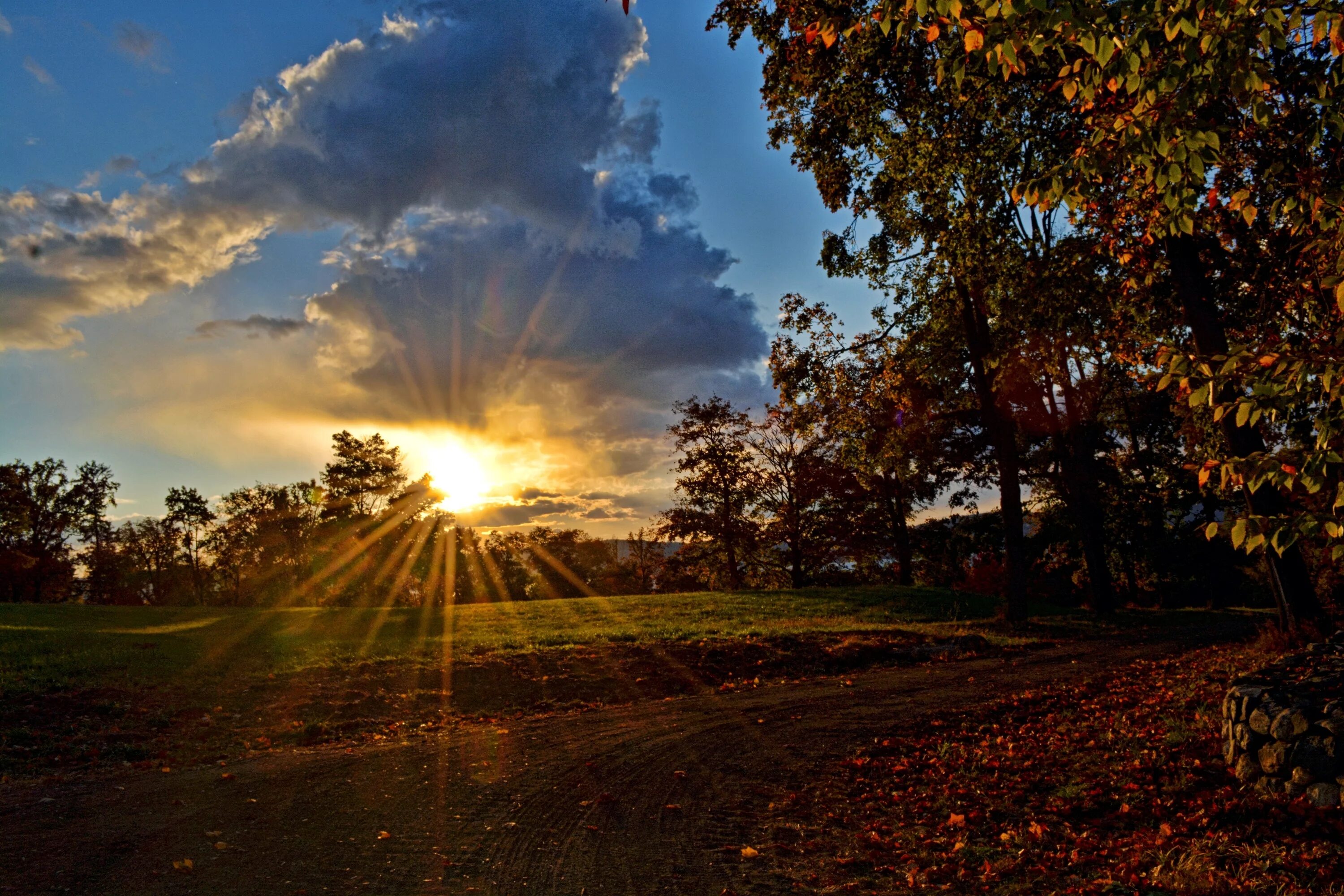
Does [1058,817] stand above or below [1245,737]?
below

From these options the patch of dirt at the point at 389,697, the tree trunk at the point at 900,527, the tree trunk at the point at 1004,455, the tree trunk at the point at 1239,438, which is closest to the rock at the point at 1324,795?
the tree trunk at the point at 1239,438

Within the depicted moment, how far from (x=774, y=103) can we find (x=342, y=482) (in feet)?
163

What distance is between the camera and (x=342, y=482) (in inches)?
2229

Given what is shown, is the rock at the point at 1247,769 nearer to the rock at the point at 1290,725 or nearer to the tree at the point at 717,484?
the rock at the point at 1290,725

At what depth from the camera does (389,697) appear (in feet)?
40.3

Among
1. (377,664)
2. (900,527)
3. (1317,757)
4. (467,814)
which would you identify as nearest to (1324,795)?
(1317,757)

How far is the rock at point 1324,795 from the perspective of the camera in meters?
5.71

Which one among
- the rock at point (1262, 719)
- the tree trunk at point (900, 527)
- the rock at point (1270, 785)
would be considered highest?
the tree trunk at point (900, 527)

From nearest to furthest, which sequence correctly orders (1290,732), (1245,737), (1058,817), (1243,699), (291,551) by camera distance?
(1290,732), (1058,817), (1245,737), (1243,699), (291,551)

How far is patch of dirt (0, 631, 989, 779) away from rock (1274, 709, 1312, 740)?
8.02 meters

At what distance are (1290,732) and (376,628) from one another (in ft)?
70.8

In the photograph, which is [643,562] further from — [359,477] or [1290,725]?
[1290,725]

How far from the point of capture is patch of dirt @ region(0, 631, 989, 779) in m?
9.50

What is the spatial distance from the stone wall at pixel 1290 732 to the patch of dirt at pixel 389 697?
760 cm
